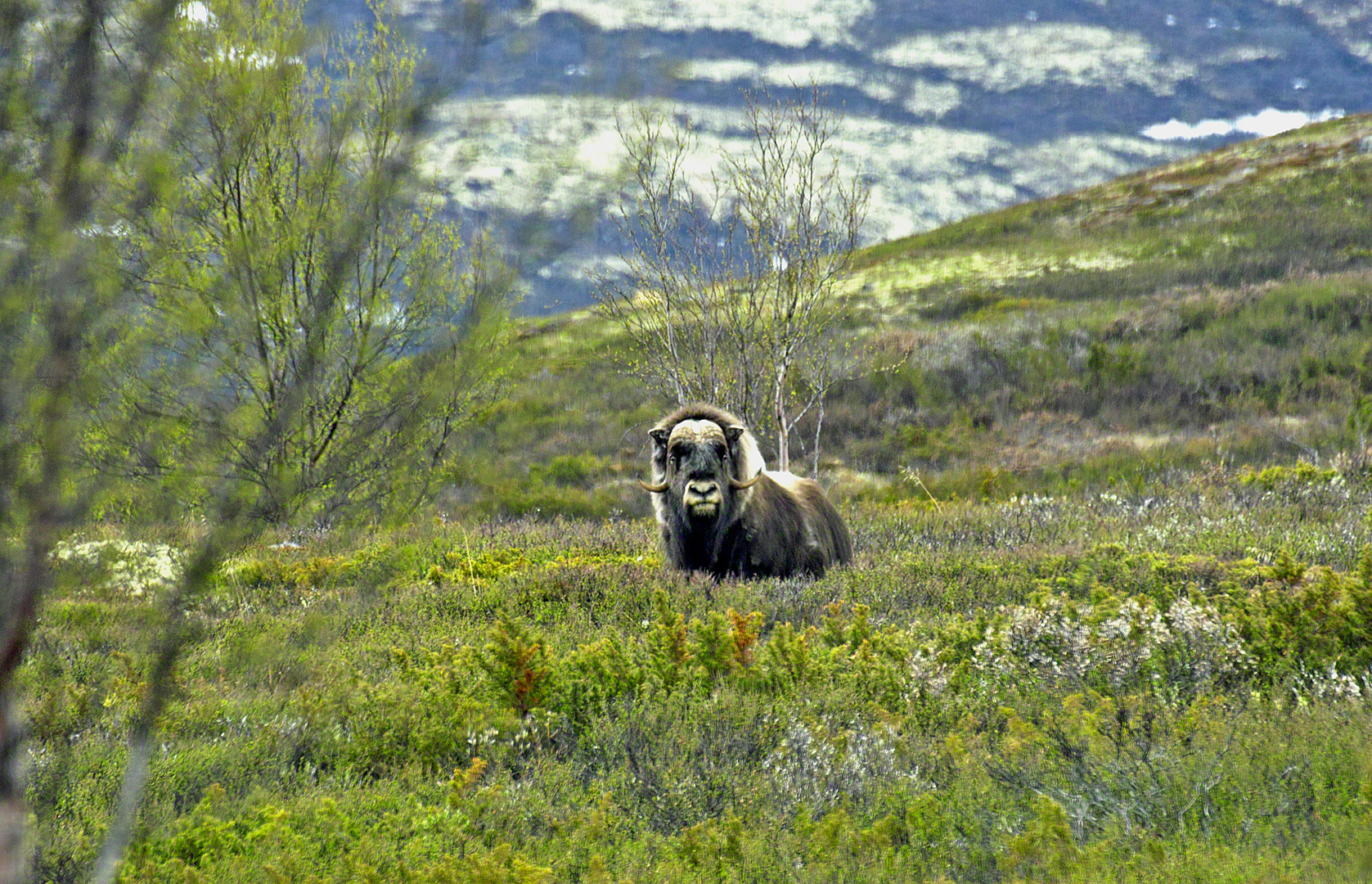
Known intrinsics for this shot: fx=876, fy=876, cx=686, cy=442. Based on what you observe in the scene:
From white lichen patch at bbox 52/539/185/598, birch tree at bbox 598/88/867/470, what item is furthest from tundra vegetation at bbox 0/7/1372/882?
birch tree at bbox 598/88/867/470

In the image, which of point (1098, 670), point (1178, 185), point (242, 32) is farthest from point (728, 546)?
point (1178, 185)

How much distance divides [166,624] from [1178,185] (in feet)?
154

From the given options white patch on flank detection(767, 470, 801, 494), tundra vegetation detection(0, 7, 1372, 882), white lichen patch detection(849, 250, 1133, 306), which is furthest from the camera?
white lichen patch detection(849, 250, 1133, 306)

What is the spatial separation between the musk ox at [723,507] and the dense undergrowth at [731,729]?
25.6 inches

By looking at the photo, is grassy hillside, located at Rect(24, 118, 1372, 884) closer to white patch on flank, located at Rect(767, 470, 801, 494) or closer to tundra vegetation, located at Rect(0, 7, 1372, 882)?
tundra vegetation, located at Rect(0, 7, 1372, 882)

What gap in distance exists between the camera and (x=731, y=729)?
4059 mm

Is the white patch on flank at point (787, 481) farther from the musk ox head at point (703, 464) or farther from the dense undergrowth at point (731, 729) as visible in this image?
the dense undergrowth at point (731, 729)

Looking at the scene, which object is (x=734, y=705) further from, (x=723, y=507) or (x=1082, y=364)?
(x=1082, y=364)

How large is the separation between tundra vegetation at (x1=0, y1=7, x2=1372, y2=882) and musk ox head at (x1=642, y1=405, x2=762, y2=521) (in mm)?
669

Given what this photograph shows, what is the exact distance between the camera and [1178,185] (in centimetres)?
4028

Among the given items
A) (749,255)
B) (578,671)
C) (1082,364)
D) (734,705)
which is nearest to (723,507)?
(578,671)

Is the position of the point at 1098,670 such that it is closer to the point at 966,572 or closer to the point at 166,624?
the point at 966,572

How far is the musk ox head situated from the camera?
7.03 metres

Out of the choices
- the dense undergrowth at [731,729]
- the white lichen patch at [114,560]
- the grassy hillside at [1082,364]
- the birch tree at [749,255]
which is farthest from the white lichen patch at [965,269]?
the white lichen patch at [114,560]
